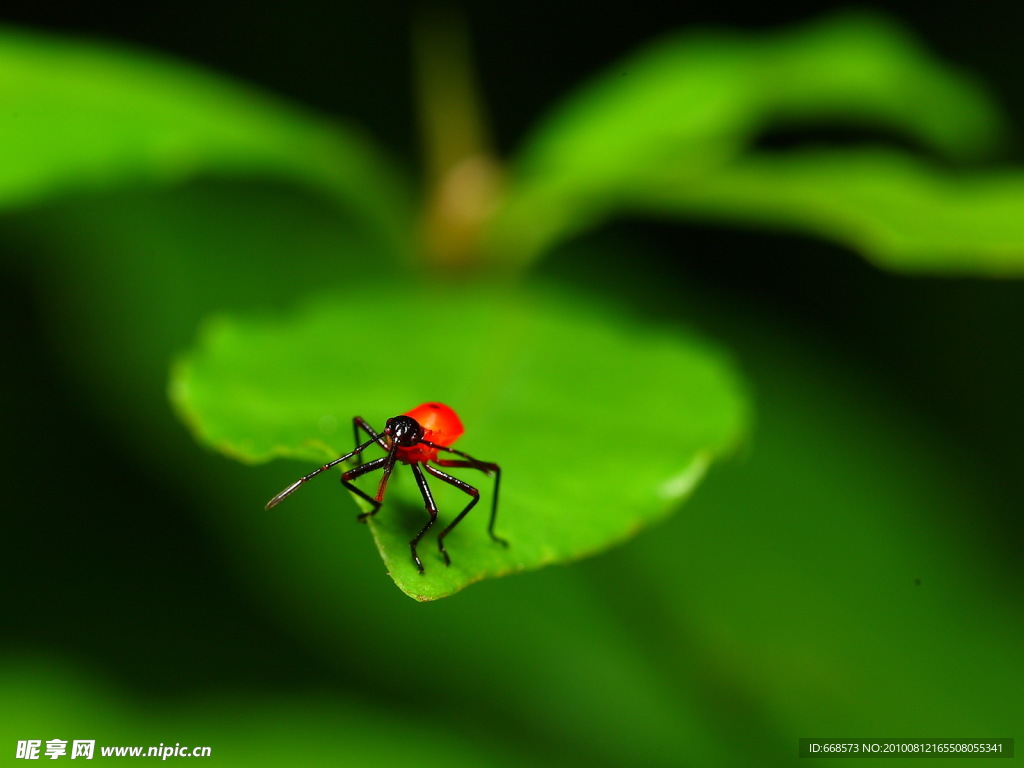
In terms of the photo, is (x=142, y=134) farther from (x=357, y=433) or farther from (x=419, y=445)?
(x=419, y=445)

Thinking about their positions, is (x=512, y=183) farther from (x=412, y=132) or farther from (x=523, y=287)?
(x=412, y=132)

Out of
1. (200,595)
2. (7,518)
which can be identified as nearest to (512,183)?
(200,595)

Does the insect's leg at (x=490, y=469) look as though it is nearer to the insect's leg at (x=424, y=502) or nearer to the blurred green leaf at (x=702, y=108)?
the insect's leg at (x=424, y=502)

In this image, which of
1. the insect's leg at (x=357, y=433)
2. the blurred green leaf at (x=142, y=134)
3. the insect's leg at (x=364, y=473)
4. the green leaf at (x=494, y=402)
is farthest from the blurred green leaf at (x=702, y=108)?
the insect's leg at (x=364, y=473)

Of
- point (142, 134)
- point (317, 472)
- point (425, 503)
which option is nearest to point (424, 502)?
point (425, 503)

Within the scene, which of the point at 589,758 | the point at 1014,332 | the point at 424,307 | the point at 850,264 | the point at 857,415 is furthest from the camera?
the point at 850,264

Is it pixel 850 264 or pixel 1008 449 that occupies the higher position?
pixel 850 264
